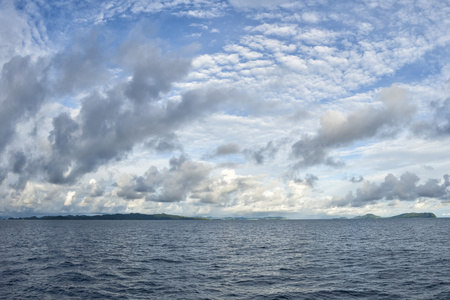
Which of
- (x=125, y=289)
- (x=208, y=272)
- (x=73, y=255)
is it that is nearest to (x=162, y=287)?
(x=125, y=289)

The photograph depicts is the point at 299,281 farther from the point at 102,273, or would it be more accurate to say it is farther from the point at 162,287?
the point at 102,273

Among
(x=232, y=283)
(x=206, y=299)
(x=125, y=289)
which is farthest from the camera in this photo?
(x=232, y=283)

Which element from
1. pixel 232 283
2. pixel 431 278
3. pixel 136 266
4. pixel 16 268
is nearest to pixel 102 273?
pixel 136 266

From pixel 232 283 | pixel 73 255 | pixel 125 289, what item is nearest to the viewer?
pixel 125 289

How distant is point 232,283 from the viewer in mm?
38875

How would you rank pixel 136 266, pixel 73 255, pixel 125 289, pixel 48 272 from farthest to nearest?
pixel 73 255 → pixel 136 266 → pixel 48 272 → pixel 125 289

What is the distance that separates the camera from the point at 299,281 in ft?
130

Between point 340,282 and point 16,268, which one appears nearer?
point 340,282

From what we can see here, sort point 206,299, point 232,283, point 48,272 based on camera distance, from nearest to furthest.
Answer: point 206,299
point 232,283
point 48,272

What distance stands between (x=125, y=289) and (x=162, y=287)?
4511mm

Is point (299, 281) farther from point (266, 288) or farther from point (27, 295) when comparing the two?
point (27, 295)

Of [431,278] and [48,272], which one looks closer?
[431,278]

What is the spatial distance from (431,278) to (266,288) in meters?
24.5

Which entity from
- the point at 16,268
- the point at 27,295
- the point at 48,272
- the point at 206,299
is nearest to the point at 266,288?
the point at 206,299
